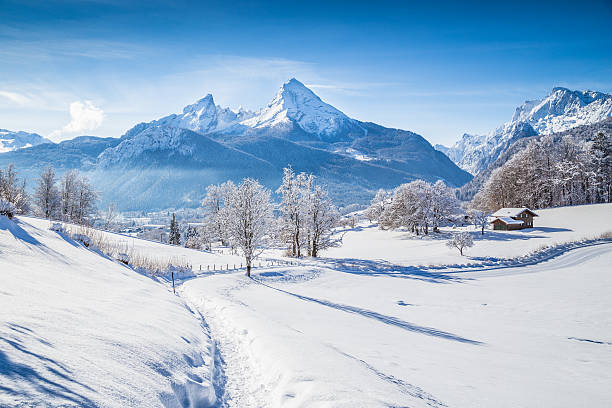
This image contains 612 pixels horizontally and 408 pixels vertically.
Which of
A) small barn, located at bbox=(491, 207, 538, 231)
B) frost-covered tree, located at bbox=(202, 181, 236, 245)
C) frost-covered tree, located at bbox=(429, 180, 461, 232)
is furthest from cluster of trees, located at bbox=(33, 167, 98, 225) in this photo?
→ small barn, located at bbox=(491, 207, 538, 231)

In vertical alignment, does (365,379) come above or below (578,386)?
above

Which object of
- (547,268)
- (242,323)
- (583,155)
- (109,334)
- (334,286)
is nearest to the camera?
(109,334)

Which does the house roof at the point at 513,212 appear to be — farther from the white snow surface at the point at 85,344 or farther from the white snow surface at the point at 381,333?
the white snow surface at the point at 85,344

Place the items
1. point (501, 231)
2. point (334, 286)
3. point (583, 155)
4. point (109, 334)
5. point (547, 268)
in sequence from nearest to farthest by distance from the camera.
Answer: point (109, 334), point (334, 286), point (547, 268), point (501, 231), point (583, 155)

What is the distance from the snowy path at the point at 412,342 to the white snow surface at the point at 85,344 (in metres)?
1.41

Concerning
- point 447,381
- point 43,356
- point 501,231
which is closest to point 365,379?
point 447,381

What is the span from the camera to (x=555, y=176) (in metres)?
74.1

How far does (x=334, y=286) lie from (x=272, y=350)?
20.2m

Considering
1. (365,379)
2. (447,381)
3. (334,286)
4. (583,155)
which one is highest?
(583,155)

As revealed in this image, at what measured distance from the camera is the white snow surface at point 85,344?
3.16 m

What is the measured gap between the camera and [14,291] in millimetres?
5527

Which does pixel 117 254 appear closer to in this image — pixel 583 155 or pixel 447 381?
pixel 447 381

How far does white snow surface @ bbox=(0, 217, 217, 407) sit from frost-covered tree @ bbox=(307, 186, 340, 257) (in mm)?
33869

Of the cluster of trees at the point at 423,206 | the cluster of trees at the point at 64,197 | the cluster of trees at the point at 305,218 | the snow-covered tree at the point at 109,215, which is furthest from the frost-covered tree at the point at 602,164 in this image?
the cluster of trees at the point at 64,197
